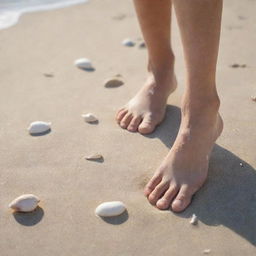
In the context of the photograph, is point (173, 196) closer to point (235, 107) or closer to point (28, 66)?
point (235, 107)

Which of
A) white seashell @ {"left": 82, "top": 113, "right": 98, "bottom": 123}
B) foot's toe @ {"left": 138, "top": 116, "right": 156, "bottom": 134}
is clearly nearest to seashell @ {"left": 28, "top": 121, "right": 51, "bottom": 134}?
white seashell @ {"left": 82, "top": 113, "right": 98, "bottom": 123}

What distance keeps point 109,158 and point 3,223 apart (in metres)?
0.51

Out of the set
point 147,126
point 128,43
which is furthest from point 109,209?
point 128,43

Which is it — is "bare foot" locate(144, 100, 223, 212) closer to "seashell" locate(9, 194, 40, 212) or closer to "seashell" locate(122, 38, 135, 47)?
"seashell" locate(9, 194, 40, 212)

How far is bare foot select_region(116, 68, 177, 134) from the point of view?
2.23 meters

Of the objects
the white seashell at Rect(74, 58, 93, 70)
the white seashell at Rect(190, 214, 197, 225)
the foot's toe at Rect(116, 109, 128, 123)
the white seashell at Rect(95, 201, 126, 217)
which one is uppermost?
the white seashell at Rect(95, 201, 126, 217)

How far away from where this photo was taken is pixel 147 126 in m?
2.19

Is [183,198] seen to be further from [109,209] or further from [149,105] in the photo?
[149,105]

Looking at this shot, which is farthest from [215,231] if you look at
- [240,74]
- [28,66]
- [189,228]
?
[28,66]

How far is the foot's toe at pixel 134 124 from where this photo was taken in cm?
223

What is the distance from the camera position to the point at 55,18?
3.57 meters

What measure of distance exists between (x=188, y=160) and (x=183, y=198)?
0.49 feet

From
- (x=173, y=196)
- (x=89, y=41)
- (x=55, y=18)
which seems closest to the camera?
(x=173, y=196)

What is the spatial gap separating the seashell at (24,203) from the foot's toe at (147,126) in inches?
23.3
